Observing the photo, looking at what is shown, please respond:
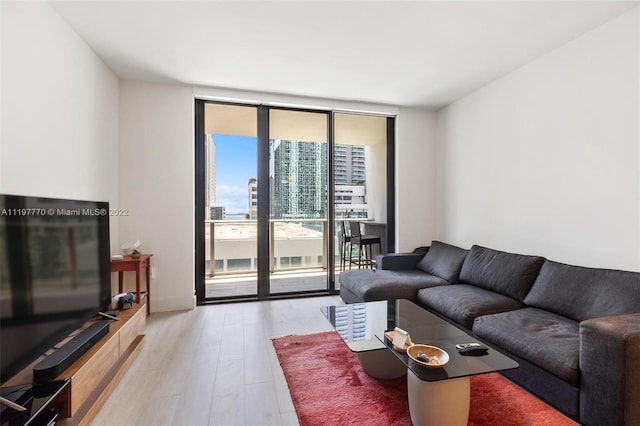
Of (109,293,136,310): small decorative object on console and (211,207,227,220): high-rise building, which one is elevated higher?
(211,207,227,220): high-rise building

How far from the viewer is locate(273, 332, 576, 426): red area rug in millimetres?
1623

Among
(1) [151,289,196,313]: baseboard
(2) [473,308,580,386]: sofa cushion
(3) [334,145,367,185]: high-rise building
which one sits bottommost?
(1) [151,289,196,313]: baseboard

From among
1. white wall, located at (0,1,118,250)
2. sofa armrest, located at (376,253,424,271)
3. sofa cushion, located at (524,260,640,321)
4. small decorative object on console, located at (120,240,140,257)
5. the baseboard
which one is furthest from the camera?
sofa armrest, located at (376,253,424,271)

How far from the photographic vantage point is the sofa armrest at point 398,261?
3736mm

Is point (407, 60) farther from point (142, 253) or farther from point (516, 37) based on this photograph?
point (142, 253)

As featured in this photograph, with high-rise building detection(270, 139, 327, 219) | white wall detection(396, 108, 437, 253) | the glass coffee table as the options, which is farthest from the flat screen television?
white wall detection(396, 108, 437, 253)

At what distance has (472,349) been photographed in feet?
5.58

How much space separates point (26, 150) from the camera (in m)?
1.90

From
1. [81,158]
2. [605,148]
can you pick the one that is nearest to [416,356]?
[605,148]

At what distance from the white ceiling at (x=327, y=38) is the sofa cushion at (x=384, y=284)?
2204mm

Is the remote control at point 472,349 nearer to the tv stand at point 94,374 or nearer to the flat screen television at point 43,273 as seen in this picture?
the tv stand at point 94,374

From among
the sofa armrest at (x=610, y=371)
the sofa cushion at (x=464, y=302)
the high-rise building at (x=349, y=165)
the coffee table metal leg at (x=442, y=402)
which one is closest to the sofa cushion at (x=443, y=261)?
the sofa cushion at (x=464, y=302)

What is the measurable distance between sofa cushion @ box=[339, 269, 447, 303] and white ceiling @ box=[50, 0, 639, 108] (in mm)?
2204

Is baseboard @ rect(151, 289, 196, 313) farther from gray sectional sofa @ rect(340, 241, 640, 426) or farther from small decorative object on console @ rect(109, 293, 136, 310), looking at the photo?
gray sectional sofa @ rect(340, 241, 640, 426)
